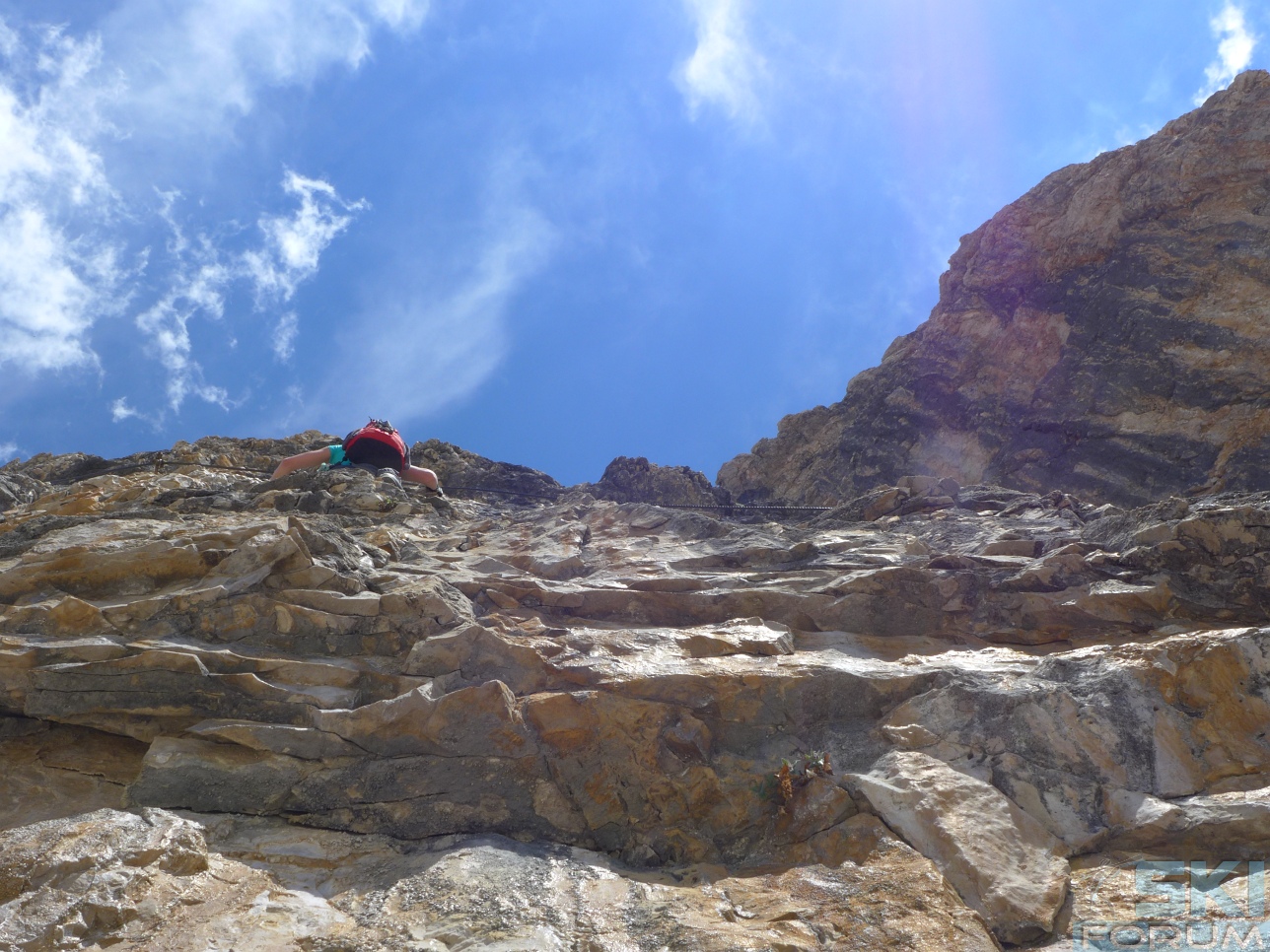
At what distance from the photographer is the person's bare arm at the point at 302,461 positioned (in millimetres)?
11891

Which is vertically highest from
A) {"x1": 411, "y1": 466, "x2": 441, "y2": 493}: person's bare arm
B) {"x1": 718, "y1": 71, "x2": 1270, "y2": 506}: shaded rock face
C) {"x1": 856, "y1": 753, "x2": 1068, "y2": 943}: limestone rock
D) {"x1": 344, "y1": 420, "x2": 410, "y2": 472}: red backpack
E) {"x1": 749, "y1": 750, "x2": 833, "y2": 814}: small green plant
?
{"x1": 718, "y1": 71, "x2": 1270, "y2": 506}: shaded rock face

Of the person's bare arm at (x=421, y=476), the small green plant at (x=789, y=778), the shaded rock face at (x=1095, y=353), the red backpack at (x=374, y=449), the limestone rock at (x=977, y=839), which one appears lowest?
the limestone rock at (x=977, y=839)

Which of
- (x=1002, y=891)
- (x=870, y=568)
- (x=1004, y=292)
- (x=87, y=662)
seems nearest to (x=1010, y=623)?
(x=870, y=568)

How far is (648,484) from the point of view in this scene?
14891 mm

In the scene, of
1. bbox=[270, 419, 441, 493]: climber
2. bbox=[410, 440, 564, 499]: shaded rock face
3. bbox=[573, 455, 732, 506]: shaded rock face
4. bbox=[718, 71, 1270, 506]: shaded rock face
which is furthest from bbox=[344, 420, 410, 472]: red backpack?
bbox=[718, 71, 1270, 506]: shaded rock face

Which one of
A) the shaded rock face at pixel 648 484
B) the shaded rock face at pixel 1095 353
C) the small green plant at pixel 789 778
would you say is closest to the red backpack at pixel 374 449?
the shaded rock face at pixel 648 484

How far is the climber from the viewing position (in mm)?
12258

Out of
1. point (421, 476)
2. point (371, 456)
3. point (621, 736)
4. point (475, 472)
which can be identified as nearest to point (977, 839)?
point (621, 736)

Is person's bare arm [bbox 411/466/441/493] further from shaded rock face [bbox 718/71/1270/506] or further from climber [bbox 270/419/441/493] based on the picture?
shaded rock face [bbox 718/71/1270/506]

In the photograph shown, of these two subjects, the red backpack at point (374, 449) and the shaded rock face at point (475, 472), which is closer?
the red backpack at point (374, 449)

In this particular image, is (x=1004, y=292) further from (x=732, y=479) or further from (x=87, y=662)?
(x=87, y=662)

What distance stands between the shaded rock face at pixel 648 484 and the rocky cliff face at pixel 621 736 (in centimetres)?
687

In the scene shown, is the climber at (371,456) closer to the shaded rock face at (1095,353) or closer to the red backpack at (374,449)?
the red backpack at (374,449)

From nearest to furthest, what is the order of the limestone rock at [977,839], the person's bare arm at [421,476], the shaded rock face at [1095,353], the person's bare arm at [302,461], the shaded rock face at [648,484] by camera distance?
the limestone rock at [977,839]
the person's bare arm at [302,461]
the person's bare arm at [421,476]
the shaded rock face at [648,484]
the shaded rock face at [1095,353]
